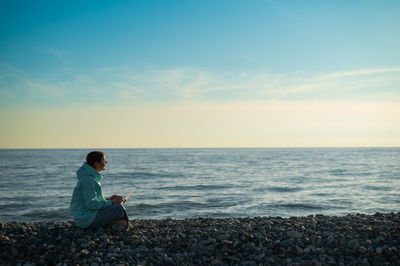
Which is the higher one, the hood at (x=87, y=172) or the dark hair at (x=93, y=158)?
the dark hair at (x=93, y=158)

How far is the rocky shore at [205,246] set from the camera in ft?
18.7

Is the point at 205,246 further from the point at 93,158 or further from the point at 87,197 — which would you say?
the point at 93,158

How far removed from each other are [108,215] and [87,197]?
2.17 feet

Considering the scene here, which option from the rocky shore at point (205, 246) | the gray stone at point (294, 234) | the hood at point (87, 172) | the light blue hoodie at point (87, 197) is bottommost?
the rocky shore at point (205, 246)

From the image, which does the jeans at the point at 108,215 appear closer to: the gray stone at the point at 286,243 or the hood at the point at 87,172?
the hood at the point at 87,172

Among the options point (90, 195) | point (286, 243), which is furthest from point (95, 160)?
point (286, 243)

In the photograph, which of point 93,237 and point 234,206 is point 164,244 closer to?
point 93,237

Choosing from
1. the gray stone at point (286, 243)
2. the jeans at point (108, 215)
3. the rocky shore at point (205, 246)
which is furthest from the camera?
the jeans at point (108, 215)

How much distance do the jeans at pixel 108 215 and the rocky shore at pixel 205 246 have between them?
0.15 metres

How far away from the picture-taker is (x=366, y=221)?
311 inches

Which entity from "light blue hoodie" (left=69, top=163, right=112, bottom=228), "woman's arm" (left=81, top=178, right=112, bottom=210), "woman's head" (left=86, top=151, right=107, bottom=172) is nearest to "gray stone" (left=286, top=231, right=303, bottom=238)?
"light blue hoodie" (left=69, top=163, right=112, bottom=228)

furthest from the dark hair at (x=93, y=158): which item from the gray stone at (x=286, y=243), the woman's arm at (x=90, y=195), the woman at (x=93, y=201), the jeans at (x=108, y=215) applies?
the gray stone at (x=286, y=243)

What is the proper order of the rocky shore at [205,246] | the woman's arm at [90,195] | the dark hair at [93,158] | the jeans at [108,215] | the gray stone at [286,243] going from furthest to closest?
the jeans at [108,215]
the dark hair at [93,158]
the woman's arm at [90,195]
the gray stone at [286,243]
the rocky shore at [205,246]

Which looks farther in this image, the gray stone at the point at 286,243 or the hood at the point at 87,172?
the hood at the point at 87,172
